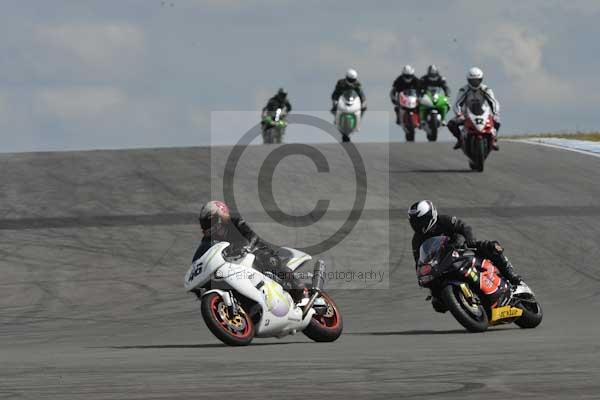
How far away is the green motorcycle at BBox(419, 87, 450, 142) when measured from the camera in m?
35.0

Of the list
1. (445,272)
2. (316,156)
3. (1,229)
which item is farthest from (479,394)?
(316,156)

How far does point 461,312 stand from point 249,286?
2.31 meters

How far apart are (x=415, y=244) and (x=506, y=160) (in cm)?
1727

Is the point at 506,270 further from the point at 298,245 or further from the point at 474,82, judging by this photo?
the point at 474,82

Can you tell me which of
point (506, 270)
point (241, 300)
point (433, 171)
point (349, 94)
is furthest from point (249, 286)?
point (349, 94)

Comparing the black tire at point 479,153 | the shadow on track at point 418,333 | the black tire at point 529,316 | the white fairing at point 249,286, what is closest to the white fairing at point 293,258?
the white fairing at point 249,286

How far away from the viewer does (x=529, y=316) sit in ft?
43.1

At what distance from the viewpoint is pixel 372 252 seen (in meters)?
20.1

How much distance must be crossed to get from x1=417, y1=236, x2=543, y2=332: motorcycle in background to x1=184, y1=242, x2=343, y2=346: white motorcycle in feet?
4.56

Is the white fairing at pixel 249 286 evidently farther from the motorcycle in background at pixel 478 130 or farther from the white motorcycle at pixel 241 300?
the motorcycle in background at pixel 478 130

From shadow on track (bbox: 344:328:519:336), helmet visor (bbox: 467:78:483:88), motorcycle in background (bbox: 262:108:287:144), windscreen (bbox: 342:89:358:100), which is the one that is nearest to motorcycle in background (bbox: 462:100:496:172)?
helmet visor (bbox: 467:78:483:88)

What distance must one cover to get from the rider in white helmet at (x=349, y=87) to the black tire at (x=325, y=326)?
24213 mm

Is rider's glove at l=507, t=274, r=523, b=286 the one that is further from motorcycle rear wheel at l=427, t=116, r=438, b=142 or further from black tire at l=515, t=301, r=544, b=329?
motorcycle rear wheel at l=427, t=116, r=438, b=142

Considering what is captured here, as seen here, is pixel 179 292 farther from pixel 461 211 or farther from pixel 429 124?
pixel 429 124
